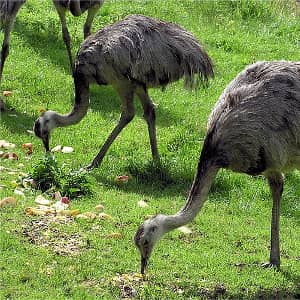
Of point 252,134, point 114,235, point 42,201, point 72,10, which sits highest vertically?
point 252,134

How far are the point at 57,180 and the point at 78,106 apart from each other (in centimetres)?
141

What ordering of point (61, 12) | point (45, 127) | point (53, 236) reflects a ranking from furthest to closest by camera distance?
point (61, 12)
point (45, 127)
point (53, 236)

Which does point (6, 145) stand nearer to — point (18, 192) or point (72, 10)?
point (18, 192)

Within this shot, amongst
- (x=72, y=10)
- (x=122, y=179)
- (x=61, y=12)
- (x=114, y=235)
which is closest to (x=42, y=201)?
(x=114, y=235)

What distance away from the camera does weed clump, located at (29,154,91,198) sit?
912cm

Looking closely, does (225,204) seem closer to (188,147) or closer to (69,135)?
(188,147)

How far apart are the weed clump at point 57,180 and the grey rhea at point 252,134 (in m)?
1.90

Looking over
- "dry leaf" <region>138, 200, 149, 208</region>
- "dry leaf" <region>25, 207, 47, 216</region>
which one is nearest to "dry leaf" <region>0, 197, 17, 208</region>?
"dry leaf" <region>25, 207, 47, 216</region>

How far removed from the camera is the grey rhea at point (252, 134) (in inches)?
293

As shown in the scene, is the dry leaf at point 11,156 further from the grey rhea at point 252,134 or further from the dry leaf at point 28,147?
the grey rhea at point 252,134

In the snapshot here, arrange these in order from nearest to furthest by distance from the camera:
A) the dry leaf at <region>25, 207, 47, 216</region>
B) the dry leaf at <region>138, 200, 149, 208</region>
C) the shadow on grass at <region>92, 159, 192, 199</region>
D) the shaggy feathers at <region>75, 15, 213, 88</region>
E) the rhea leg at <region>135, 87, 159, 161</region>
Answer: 1. the dry leaf at <region>25, 207, 47, 216</region>
2. the dry leaf at <region>138, 200, 149, 208</region>
3. the shadow on grass at <region>92, 159, 192, 199</region>
4. the shaggy feathers at <region>75, 15, 213, 88</region>
5. the rhea leg at <region>135, 87, 159, 161</region>

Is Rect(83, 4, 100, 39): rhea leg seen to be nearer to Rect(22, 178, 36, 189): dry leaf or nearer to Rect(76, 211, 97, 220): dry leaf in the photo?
Rect(22, 178, 36, 189): dry leaf

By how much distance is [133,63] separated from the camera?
→ 9.79m

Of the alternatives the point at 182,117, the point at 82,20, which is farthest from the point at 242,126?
the point at 82,20
